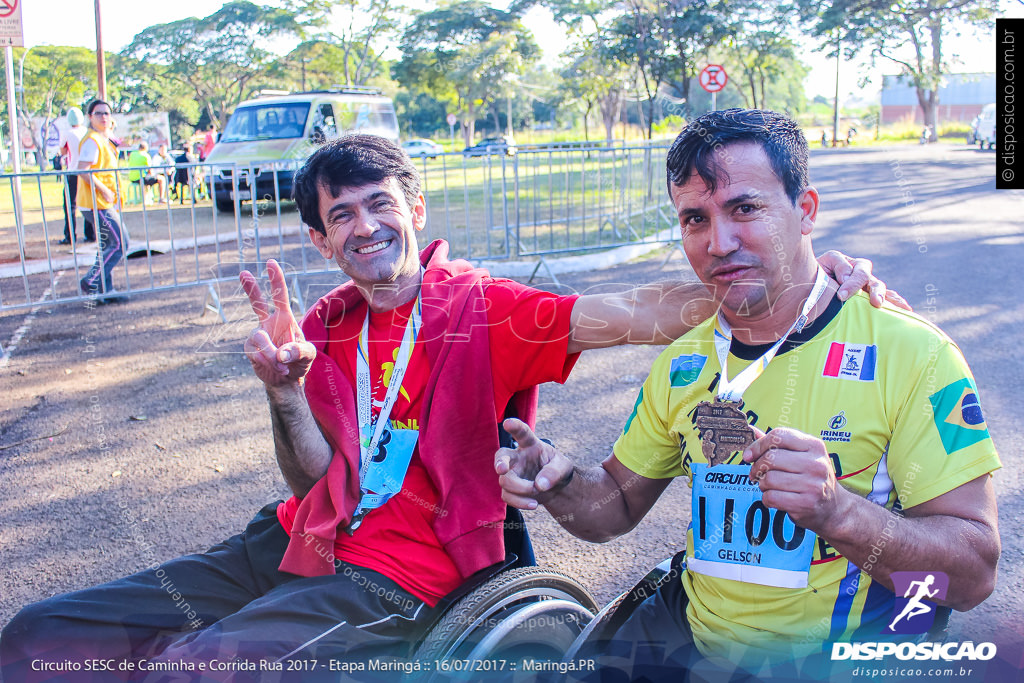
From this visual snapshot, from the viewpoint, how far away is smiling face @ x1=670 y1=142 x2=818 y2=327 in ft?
6.52

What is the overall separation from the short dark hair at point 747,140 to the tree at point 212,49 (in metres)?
45.9

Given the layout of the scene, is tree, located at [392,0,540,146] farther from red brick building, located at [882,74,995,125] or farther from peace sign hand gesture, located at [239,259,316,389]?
red brick building, located at [882,74,995,125]

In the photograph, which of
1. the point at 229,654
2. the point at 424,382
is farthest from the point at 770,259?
the point at 229,654

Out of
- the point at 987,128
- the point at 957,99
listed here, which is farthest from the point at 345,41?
the point at 957,99

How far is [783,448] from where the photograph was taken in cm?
158

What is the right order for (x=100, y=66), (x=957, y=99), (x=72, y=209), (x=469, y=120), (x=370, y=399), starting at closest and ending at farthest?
(x=370, y=399) < (x=72, y=209) < (x=100, y=66) < (x=469, y=120) < (x=957, y=99)

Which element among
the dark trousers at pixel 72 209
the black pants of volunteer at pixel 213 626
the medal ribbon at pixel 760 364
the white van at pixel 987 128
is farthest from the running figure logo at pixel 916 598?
the white van at pixel 987 128

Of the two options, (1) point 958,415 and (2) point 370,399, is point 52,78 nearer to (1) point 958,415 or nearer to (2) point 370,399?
(2) point 370,399

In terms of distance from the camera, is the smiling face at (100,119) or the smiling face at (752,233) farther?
the smiling face at (100,119)

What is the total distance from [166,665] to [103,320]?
25.0ft

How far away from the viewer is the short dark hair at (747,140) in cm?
199

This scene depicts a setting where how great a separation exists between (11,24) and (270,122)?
8.11 metres

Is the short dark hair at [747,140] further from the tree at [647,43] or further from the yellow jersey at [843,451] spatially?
the tree at [647,43]

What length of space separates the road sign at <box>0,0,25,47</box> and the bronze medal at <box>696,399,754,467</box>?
11201 mm
